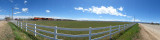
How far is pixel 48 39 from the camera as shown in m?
6.43

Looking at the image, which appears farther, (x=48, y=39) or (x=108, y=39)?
(x=108, y=39)

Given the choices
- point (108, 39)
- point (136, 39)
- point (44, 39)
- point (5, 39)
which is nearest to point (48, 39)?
point (44, 39)

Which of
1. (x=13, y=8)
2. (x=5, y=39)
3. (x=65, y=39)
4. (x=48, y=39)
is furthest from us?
(x=13, y=8)

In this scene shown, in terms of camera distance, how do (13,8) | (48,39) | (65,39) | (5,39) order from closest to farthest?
1. (5,39)
2. (48,39)
3. (65,39)
4. (13,8)

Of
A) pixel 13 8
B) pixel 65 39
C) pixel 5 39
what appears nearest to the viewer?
pixel 5 39

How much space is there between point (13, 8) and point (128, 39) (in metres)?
44.5

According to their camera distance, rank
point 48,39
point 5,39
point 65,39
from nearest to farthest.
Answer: point 5,39, point 48,39, point 65,39

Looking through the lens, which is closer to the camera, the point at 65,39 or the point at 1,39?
the point at 1,39

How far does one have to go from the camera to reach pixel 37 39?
21.8 feet

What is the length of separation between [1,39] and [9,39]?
499mm

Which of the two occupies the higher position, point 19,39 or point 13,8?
point 13,8

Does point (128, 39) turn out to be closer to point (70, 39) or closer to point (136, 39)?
point (136, 39)

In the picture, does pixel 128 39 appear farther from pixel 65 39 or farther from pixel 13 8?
pixel 13 8

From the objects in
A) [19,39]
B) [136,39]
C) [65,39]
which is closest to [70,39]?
[65,39]
